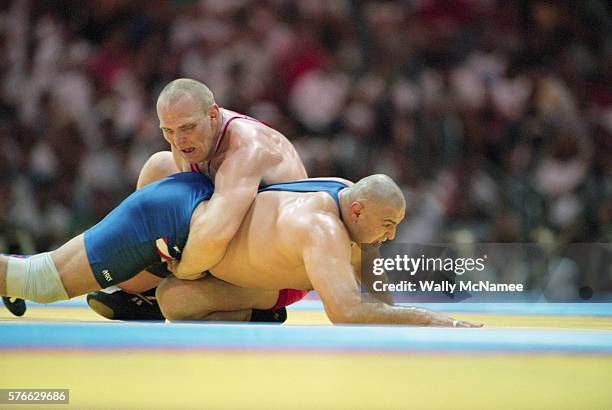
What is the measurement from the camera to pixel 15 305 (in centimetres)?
243

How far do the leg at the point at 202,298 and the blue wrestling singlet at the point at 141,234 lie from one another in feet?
0.36

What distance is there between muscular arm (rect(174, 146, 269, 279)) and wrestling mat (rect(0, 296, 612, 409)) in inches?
18.2

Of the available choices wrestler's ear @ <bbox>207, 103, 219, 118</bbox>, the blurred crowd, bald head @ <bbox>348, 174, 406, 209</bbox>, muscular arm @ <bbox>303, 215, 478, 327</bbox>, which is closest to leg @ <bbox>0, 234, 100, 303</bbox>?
wrestler's ear @ <bbox>207, 103, 219, 118</bbox>

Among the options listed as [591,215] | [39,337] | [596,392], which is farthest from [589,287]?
[39,337]

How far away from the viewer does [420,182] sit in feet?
14.3

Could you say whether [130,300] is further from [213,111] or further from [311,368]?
[311,368]

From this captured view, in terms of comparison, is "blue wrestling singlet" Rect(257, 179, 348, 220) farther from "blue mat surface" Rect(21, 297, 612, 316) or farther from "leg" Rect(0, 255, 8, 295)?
"blue mat surface" Rect(21, 297, 612, 316)

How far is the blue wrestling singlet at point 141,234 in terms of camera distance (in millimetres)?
2303

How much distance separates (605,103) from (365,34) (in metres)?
1.37

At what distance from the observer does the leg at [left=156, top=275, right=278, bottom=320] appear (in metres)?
2.37

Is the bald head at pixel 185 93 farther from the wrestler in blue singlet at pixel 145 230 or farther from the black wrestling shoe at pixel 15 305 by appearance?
the black wrestling shoe at pixel 15 305

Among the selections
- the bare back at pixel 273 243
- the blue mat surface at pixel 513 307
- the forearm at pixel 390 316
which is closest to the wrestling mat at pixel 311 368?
the forearm at pixel 390 316

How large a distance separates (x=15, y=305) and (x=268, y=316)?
742 millimetres

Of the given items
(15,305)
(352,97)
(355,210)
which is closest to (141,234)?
(15,305)
